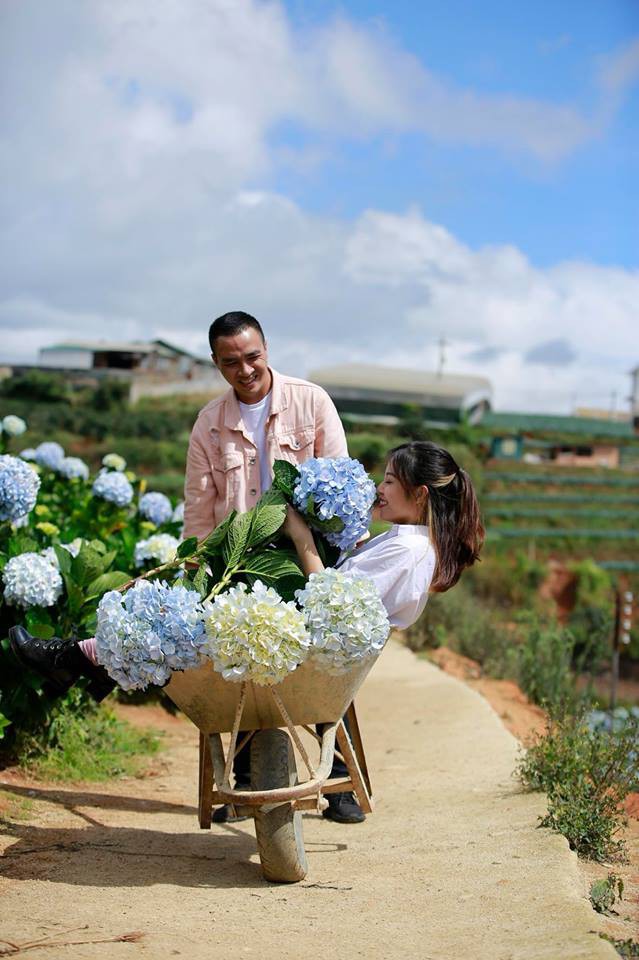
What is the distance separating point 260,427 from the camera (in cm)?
429

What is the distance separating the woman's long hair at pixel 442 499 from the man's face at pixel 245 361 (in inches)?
25.1

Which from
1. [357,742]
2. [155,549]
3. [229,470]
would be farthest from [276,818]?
[155,549]

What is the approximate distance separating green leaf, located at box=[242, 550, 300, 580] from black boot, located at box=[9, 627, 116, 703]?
74 centimetres

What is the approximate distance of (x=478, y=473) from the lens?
38781 millimetres

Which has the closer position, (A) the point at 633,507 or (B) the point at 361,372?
(A) the point at 633,507

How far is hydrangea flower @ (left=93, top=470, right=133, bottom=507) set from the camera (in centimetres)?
668

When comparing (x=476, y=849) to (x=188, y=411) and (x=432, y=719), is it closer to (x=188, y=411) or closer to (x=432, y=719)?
(x=432, y=719)

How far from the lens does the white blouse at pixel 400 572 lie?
3.71 m

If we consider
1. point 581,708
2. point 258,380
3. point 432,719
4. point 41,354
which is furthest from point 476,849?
point 41,354

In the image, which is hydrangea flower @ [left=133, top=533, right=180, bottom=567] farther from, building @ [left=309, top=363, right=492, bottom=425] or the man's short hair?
building @ [left=309, top=363, right=492, bottom=425]

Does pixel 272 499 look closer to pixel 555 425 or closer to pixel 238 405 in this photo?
pixel 238 405

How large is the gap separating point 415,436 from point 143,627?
1.62 m

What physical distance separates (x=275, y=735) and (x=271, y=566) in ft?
1.82

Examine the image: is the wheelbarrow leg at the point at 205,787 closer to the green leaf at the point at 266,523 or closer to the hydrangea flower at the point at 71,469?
the green leaf at the point at 266,523
